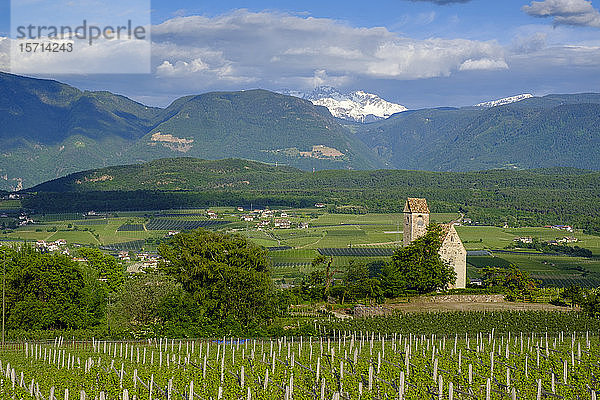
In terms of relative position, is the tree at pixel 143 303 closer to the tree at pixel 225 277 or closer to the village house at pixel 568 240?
the tree at pixel 225 277

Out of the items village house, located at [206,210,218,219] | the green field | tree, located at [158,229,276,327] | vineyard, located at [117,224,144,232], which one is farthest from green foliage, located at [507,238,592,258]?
tree, located at [158,229,276,327]

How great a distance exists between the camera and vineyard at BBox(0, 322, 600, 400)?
76.1ft

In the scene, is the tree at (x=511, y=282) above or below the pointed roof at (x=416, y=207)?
below

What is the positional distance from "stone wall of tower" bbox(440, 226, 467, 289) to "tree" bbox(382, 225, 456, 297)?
0.99m

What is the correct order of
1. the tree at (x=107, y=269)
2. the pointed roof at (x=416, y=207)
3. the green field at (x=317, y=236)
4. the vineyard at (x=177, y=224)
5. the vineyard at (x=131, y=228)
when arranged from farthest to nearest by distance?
the vineyard at (x=131, y=228)
the vineyard at (x=177, y=224)
the green field at (x=317, y=236)
the pointed roof at (x=416, y=207)
the tree at (x=107, y=269)

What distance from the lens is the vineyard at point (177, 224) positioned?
440ft

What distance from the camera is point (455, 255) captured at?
63250mm

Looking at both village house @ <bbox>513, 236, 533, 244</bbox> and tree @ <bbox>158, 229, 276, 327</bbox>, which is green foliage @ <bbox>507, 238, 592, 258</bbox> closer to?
village house @ <bbox>513, 236, 533, 244</bbox>

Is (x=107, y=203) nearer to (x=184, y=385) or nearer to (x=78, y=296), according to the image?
(x=78, y=296)

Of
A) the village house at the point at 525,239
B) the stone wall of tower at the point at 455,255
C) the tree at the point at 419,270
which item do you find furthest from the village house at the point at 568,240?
the tree at the point at 419,270

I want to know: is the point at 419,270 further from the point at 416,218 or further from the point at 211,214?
the point at 211,214

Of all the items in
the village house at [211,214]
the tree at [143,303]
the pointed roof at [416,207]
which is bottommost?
the tree at [143,303]

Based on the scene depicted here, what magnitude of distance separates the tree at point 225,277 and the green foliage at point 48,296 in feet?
17.5

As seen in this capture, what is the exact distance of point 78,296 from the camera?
47.4 metres
